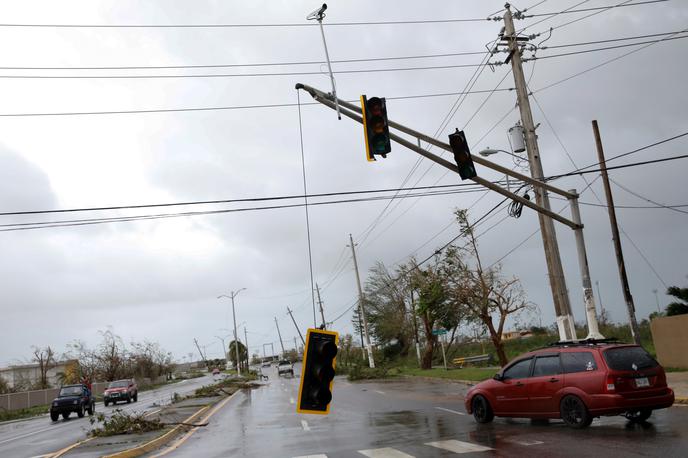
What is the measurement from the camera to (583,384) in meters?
12.1

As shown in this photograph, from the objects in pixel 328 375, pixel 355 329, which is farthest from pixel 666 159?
pixel 355 329

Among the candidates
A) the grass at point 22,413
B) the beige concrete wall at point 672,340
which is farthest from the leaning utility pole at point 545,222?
the grass at point 22,413

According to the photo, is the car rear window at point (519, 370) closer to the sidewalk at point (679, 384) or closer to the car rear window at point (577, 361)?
the car rear window at point (577, 361)

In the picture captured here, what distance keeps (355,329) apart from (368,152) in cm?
8819

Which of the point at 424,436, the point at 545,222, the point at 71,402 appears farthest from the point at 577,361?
the point at 71,402

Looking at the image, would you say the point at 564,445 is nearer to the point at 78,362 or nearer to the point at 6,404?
the point at 6,404

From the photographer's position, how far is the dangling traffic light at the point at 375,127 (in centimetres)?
1148

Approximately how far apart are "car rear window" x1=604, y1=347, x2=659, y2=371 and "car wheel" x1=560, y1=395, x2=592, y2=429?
1.02 metres

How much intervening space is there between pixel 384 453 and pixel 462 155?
6.10m

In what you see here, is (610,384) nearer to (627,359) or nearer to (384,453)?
(627,359)

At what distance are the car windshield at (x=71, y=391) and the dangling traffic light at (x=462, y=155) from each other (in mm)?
29262

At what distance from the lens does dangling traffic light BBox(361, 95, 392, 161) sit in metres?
11.5

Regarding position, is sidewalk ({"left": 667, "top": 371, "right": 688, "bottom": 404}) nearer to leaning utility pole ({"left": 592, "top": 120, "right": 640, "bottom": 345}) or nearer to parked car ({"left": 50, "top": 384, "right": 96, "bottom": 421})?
leaning utility pole ({"left": 592, "top": 120, "right": 640, "bottom": 345})

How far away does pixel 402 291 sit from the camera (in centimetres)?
5006
